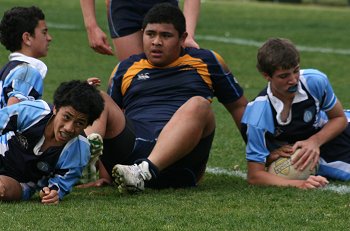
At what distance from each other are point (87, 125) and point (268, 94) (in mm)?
1440

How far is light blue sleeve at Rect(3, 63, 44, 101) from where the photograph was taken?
6.72 metres

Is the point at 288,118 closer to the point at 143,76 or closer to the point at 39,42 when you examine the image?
the point at 143,76

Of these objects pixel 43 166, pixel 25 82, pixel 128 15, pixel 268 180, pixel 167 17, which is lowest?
pixel 268 180

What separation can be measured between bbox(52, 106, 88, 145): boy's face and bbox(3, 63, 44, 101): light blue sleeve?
2.87ft

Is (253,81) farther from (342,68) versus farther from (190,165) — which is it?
(190,165)

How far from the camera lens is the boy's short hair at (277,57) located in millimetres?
6582

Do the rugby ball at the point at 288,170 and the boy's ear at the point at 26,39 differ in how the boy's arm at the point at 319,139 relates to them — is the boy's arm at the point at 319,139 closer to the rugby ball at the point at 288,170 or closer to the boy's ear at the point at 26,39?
the rugby ball at the point at 288,170

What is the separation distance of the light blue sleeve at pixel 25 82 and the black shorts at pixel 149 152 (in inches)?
23.6

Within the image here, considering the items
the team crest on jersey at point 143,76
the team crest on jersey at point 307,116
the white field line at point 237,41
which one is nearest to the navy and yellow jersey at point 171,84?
the team crest on jersey at point 143,76

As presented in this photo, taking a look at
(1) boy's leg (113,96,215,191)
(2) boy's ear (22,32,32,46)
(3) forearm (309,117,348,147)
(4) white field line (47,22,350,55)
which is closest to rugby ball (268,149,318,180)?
(3) forearm (309,117,348,147)

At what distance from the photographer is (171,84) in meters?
6.92

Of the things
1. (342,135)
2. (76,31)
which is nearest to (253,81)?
(76,31)

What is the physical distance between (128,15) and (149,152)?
1.50 metres

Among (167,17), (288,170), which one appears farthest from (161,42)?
(288,170)
